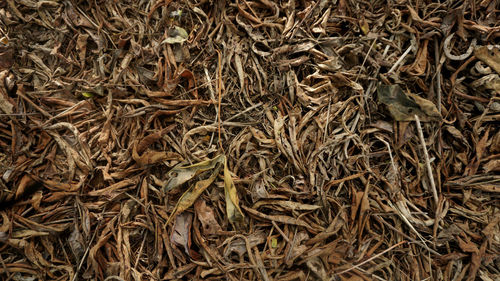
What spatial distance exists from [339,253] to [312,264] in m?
0.14

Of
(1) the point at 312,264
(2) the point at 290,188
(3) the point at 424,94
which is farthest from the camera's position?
(3) the point at 424,94

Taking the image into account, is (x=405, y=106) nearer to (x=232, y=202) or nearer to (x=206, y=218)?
(x=232, y=202)

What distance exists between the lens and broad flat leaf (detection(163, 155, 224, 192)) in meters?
1.35

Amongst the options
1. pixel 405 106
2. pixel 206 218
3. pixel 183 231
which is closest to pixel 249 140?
pixel 206 218

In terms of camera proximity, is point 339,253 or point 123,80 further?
point 123,80

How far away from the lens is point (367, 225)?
55.1 inches

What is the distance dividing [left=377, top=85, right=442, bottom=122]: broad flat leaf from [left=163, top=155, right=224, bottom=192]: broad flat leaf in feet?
2.83

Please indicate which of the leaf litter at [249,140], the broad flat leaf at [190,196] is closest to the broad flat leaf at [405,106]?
the leaf litter at [249,140]

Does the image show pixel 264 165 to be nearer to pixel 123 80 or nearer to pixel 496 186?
pixel 123 80

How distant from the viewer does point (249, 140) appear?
4.82 ft

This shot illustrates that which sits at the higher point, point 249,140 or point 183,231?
point 249,140

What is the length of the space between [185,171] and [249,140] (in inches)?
13.4

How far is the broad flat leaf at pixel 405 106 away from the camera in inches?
57.2

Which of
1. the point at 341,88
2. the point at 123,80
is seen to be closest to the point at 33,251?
the point at 123,80
